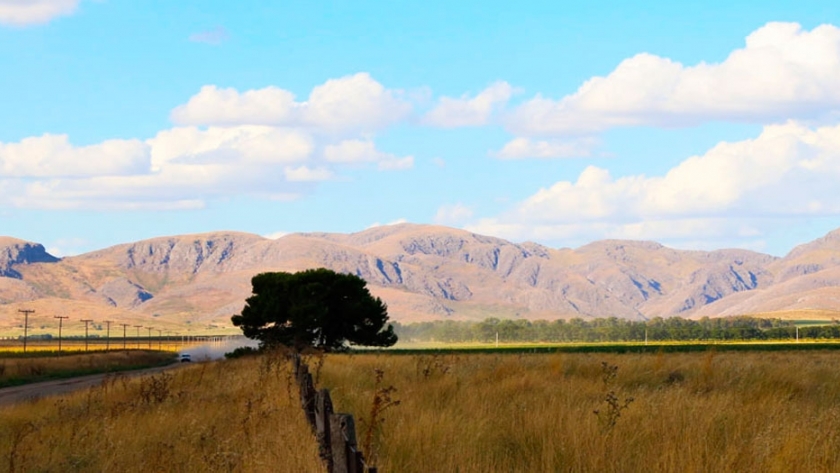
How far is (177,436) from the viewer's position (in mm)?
12453

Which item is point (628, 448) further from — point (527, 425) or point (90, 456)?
point (90, 456)

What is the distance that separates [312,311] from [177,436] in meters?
59.0

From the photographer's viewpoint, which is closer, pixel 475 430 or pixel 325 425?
pixel 325 425

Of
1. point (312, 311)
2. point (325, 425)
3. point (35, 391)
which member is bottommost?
point (35, 391)

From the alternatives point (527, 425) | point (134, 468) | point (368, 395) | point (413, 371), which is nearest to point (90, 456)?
point (134, 468)

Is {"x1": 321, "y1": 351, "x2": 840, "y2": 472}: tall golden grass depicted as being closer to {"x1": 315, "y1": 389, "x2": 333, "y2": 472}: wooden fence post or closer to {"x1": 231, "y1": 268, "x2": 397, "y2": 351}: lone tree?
{"x1": 315, "y1": 389, "x2": 333, "y2": 472}: wooden fence post

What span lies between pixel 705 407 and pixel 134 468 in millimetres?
6703

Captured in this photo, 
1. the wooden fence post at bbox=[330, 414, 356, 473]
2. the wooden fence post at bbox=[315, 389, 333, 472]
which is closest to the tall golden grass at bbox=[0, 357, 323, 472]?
the wooden fence post at bbox=[315, 389, 333, 472]

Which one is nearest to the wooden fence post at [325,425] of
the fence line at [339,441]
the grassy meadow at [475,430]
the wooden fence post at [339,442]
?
the fence line at [339,441]

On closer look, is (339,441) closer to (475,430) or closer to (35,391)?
(475,430)

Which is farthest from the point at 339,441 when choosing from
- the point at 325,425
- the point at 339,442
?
the point at 325,425

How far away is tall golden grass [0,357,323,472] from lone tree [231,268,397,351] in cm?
5284

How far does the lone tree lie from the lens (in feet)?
233

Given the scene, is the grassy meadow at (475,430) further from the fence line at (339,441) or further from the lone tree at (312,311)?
the lone tree at (312,311)
